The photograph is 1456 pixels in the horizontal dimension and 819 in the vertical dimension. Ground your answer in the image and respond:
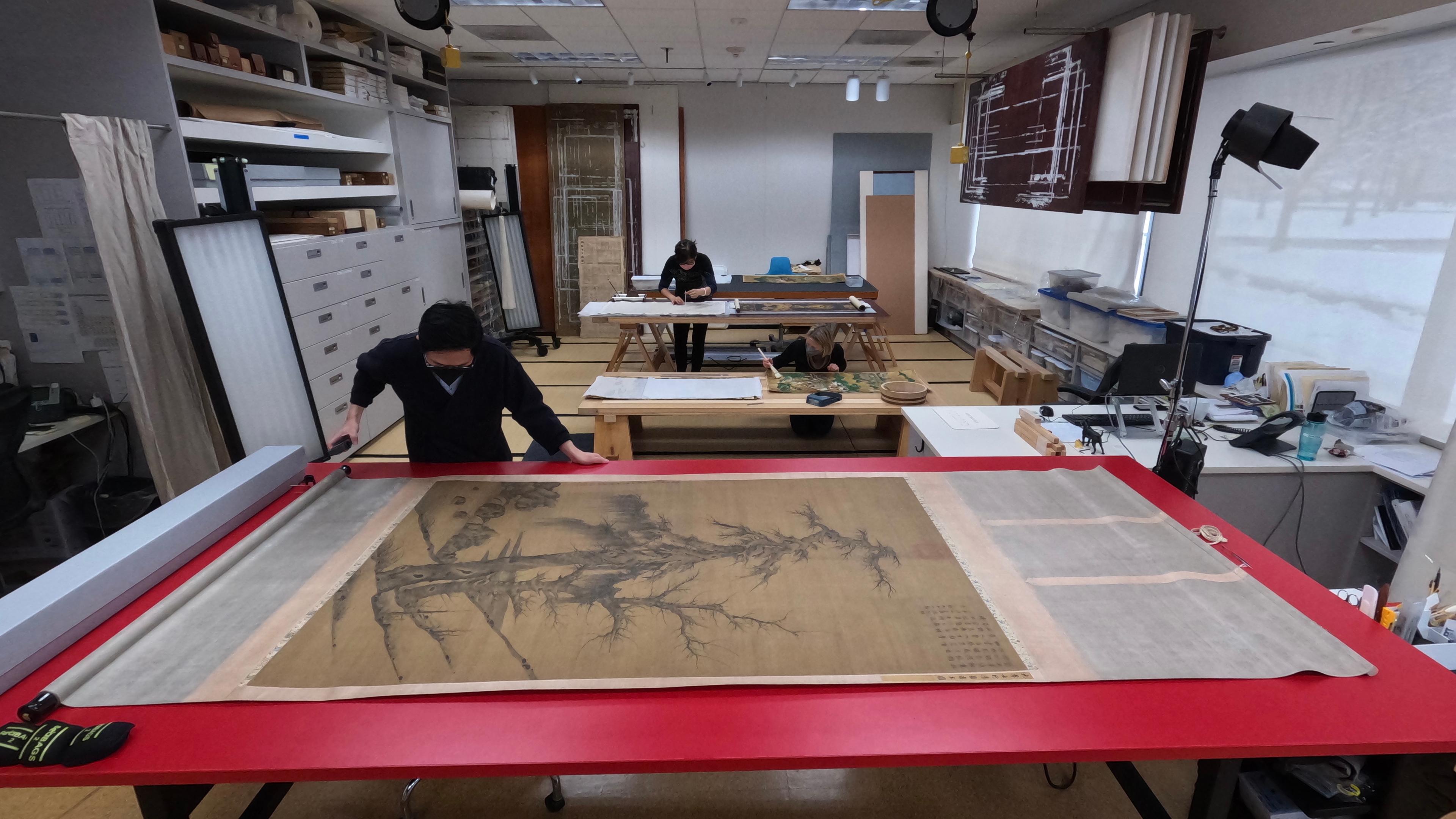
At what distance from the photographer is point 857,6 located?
4.34 metres

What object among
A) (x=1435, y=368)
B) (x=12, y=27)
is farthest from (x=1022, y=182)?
(x=12, y=27)

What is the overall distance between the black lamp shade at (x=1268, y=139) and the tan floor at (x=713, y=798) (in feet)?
5.80

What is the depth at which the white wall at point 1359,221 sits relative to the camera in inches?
109

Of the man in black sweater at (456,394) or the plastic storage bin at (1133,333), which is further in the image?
the plastic storage bin at (1133,333)

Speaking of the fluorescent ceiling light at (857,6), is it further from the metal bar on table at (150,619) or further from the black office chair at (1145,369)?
the metal bar on table at (150,619)

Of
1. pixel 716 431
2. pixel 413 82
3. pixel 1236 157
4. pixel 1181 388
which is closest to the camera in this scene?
pixel 1236 157

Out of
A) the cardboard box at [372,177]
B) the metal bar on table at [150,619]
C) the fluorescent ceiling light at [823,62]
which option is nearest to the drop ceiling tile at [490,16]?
the cardboard box at [372,177]

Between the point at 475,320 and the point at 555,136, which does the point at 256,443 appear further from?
the point at 555,136

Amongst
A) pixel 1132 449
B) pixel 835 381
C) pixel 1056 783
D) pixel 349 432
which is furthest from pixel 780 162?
pixel 1056 783

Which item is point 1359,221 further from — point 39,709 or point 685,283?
point 39,709

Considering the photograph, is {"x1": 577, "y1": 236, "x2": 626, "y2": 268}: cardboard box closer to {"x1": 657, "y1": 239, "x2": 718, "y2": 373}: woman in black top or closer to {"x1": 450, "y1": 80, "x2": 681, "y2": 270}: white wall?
{"x1": 450, "y1": 80, "x2": 681, "y2": 270}: white wall

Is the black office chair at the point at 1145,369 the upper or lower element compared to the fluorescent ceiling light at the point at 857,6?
lower

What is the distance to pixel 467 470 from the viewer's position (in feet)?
6.72

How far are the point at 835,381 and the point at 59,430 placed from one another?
363cm
